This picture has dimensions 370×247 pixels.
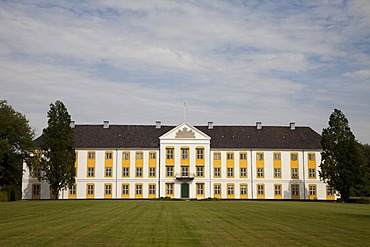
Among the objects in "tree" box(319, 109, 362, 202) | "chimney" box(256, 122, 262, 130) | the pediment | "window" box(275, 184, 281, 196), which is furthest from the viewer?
"chimney" box(256, 122, 262, 130)

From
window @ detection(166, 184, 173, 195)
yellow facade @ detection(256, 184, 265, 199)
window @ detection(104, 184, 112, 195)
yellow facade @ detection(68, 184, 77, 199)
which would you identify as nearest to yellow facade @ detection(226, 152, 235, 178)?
yellow facade @ detection(256, 184, 265, 199)

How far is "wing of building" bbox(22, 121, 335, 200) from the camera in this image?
7112 cm

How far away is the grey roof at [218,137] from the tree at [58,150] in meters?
10.5

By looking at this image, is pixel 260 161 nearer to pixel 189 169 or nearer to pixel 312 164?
pixel 312 164

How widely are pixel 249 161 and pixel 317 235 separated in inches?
2143

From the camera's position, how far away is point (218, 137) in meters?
73.9

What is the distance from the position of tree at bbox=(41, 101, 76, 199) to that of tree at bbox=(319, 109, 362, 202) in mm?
31163

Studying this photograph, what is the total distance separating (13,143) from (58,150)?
550 centimetres

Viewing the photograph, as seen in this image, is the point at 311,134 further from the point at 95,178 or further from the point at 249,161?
the point at 95,178

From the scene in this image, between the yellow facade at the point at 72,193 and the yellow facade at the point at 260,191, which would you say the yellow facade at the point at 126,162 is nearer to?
the yellow facade at the point at 72,193

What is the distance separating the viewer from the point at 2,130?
5759 cm

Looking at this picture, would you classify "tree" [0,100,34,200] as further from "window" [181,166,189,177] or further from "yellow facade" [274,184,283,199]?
"yellow facade" [274,184,283,199]

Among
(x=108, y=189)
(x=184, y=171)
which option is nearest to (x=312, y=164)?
(x=184, y=171)


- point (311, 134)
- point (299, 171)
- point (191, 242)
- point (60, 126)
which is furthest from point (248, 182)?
point (191, 242)
